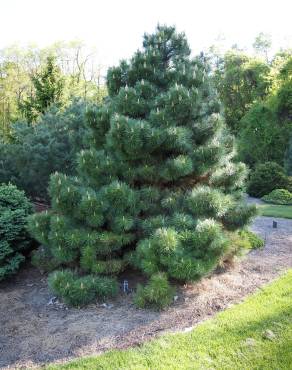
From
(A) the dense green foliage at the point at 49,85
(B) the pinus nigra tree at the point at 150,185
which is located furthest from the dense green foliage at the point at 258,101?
(B) the pinus nigra tree at the point at 150,185

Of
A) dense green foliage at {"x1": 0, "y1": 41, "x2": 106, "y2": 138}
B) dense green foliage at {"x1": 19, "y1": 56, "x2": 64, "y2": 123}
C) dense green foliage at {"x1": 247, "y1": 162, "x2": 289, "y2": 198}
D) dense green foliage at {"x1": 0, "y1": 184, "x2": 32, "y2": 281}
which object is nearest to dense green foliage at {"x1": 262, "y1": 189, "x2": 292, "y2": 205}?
dense green foliage at {"x1": 247, "y1": 162, "x2": 289, "y2": 198}

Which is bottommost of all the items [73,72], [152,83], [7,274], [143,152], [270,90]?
[7,274]

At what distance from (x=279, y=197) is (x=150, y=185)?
1031cm

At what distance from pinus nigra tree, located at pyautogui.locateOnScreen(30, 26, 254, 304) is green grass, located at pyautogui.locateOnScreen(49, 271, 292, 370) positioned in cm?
78

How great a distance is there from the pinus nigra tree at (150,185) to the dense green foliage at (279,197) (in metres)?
9.02

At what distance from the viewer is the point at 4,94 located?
86.5 ft

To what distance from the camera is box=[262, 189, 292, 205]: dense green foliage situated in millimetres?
13984

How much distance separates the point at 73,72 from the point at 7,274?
2591cm

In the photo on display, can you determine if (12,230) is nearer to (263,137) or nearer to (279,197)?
(279,197)

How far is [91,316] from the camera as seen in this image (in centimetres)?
422

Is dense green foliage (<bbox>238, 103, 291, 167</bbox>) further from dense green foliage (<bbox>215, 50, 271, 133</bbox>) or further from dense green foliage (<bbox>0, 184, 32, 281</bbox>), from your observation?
dense green foliage (<bbox>0, 184, 32, 281</bbox>)

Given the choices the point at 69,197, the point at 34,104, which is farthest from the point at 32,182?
the point at 34,104

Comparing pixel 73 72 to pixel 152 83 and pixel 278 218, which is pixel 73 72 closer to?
pixel 278 218

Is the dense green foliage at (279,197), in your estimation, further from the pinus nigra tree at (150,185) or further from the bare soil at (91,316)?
the pinus nigra tree at (150,185)
